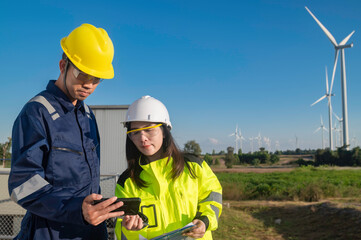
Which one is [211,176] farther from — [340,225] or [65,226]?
[340,225]

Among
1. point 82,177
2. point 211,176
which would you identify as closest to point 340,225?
point 211,176

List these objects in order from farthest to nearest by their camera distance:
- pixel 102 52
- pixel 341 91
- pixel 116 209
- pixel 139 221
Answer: pixel 341 91 < pixel 102 52 < pixel 139 221 < pixel 116 209

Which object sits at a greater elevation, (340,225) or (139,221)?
(139,221)

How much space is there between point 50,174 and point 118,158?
9.54 m

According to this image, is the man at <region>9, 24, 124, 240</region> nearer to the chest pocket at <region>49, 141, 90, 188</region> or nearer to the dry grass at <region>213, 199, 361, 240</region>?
the chest pocket at <region>49, 141, 90, 188</region>

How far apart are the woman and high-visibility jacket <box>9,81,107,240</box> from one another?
0.32 m

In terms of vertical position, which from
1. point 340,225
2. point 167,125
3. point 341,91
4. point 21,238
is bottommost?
point 340,225

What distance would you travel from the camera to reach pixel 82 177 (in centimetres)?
188

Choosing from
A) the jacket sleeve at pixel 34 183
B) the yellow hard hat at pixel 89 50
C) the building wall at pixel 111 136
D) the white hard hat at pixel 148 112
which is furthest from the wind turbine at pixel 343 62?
the jacket sleeve at pixel 34 183

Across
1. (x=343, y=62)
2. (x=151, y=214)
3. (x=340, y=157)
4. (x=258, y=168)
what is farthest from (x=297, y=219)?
(x=340, y=157)

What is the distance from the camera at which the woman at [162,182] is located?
2141 mm

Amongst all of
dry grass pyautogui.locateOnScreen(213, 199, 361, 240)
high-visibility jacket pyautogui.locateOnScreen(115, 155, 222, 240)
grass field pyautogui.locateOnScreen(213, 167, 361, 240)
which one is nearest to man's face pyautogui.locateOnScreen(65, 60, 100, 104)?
high-visibility jacket pyautogui.locateOnScreen(115, 155, 222, 240)

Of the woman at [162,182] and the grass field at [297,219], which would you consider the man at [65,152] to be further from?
the grass field at [297,219]

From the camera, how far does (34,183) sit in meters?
1.56
